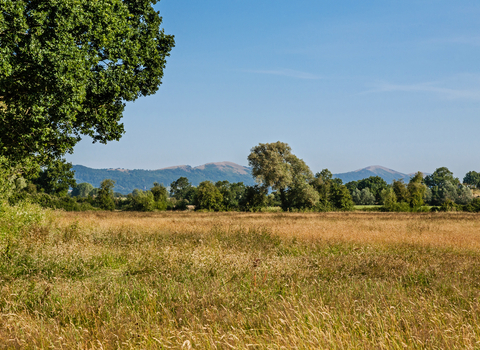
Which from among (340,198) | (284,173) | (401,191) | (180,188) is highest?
(284,173)

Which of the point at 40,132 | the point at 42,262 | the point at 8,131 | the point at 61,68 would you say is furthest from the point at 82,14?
the point at 42,262

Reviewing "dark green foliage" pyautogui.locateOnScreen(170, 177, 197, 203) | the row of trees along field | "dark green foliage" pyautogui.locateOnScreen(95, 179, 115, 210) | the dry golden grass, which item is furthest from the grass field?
"dark green foliage" pyautogui.locateOnScreen(170, 177, 197, 203)

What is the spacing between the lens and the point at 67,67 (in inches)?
417

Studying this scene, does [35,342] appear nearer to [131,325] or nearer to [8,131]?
[131,325]

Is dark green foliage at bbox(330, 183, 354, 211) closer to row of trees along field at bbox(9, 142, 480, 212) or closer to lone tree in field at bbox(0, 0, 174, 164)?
row of trees along field at bbox(9, 142, 480, 212)

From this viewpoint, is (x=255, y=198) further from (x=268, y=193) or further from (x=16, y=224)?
(x=16, y=224)

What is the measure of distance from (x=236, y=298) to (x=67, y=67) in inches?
369

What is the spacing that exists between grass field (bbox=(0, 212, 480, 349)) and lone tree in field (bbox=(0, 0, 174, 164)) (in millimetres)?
3854

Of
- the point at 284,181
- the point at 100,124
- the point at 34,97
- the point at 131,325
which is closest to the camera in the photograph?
the point at 131,325

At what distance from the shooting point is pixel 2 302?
18.0 feet

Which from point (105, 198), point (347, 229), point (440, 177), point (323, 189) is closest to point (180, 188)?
point (105, 198)

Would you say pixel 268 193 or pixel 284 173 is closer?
pixel 284 173

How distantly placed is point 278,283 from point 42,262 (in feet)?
19.5

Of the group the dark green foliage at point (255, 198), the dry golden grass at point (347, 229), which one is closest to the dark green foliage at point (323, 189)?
the dark green foliage at point (255, 198)
